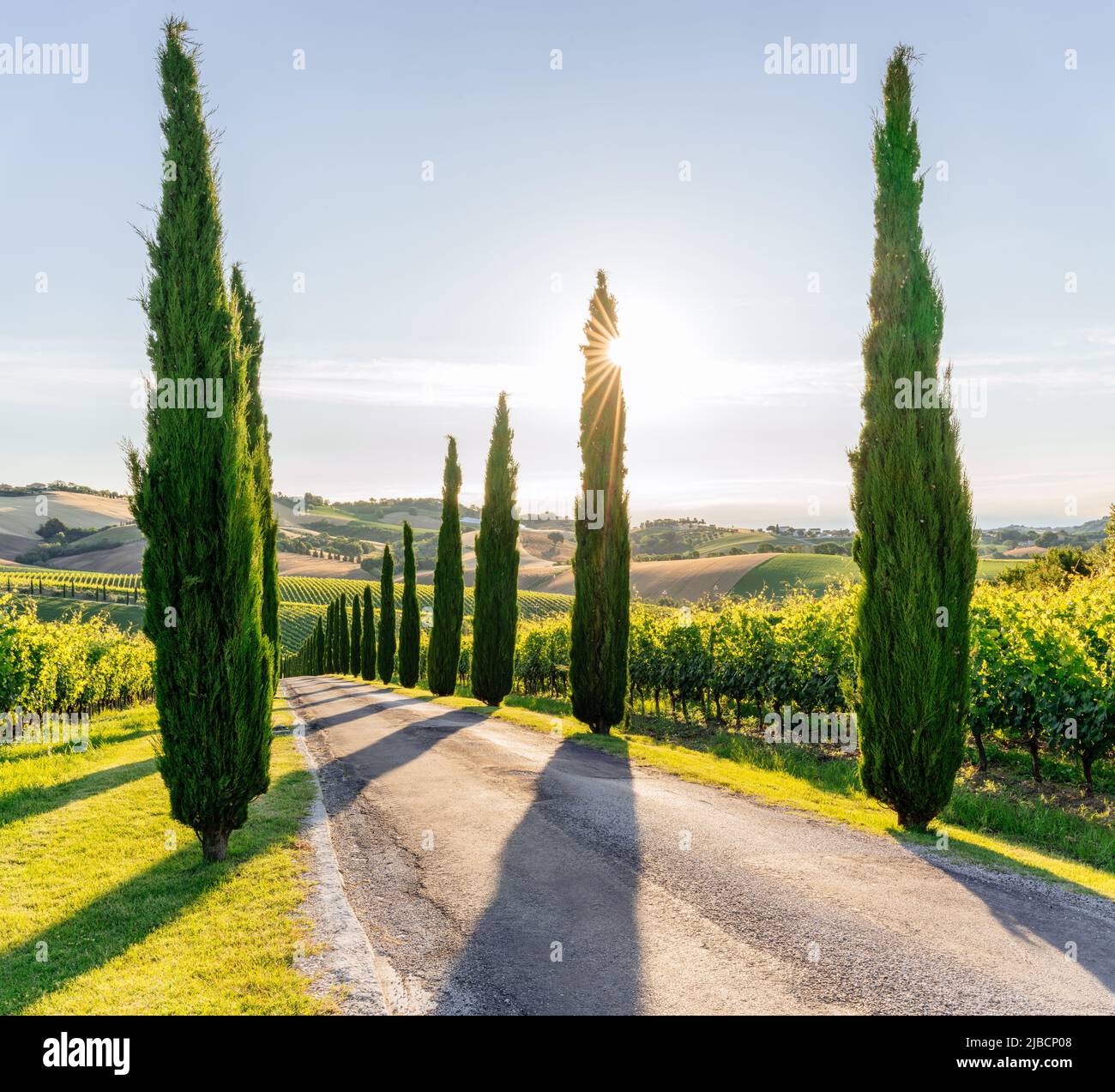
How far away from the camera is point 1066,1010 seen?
4.16 meters

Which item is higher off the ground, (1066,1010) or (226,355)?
(226,355)

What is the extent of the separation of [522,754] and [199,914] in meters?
7.17

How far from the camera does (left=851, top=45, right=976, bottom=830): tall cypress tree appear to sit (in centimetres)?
817

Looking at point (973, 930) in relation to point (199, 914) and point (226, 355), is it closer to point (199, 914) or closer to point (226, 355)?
point (199, 914)

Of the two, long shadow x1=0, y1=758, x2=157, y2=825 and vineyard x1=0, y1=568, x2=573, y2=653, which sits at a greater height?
long shadow x1=0, y1=758, x2=157, y2=825

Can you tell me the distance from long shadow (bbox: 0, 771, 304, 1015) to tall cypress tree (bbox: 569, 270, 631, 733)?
8.94m

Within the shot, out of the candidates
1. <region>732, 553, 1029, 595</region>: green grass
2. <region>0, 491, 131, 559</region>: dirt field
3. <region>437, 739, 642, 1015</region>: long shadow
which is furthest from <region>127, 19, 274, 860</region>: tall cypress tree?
<region>0, 491, 131, 559</region>: dirt field

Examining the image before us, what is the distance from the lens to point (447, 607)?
2773 cm

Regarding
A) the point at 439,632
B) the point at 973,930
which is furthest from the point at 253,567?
the point at 439,632

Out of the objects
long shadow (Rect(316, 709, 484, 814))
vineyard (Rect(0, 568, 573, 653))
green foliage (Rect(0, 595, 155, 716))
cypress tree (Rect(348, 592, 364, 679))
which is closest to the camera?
long shadow (Rect(316, 709, 484, 814))

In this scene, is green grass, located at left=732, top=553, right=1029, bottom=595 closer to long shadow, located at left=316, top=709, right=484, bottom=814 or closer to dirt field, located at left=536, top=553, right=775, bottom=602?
dirt field, located at left=536, top=553, right=775, bottom=602

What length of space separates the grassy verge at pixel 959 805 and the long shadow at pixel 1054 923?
66cm
